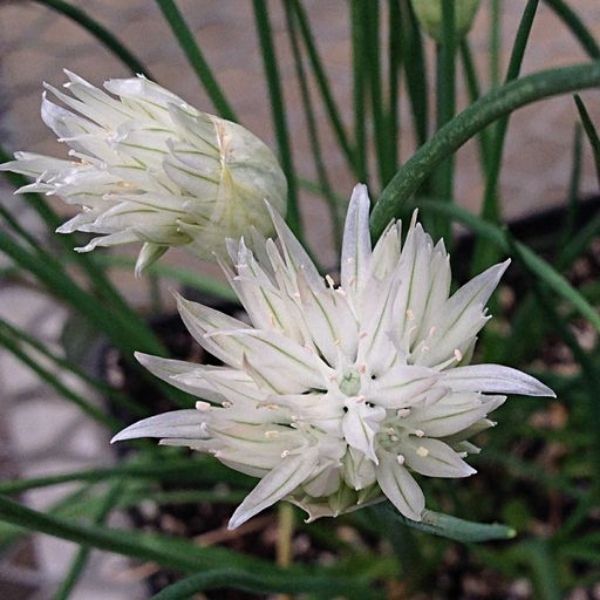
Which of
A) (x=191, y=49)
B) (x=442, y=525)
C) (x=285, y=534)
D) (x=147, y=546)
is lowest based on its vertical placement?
(x=285, y=534)

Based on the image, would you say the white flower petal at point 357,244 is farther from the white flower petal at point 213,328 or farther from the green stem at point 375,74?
the green stem at point 375,74

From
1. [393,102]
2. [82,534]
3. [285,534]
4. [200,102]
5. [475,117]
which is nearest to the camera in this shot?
[475,117]

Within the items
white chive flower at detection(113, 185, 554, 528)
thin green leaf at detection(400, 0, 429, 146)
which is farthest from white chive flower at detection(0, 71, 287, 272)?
thin green leaf at detection(400, 0, 429, 146)

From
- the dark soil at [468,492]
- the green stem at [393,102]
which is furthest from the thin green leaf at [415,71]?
the dark soil at [468,492]

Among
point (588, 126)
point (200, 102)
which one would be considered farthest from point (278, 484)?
point (200, 102)

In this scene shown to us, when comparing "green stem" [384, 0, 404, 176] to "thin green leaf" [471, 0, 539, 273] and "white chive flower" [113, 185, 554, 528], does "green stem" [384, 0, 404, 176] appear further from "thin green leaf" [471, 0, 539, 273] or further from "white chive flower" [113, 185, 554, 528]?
"white chive flower" [113, 185, 554, 528]

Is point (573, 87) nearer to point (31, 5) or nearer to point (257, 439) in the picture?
point (257, 439)

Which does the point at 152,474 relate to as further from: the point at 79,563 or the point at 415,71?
the point at 415,71
